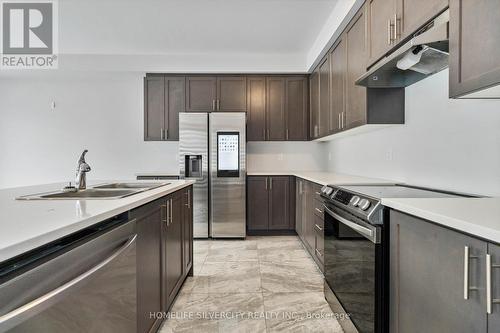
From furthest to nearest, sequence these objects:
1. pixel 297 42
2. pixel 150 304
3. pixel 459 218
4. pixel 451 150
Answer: pixel 297 42 < pixel 451 150 < pixel 150 304 < pixel 459 218

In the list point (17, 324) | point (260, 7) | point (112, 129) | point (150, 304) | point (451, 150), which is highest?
point (260, 7)

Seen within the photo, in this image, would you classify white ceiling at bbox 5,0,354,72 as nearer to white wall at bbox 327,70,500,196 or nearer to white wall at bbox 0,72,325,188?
white wall at bbox 0,72,325,188

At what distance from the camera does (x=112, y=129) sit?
486 centimetres

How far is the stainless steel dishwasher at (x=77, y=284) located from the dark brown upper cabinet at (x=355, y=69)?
2.06m

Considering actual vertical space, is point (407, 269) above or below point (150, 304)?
above

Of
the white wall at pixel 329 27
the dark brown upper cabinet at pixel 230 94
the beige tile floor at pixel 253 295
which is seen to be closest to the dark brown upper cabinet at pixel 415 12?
the white wall at pixel 329 27

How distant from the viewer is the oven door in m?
1.43

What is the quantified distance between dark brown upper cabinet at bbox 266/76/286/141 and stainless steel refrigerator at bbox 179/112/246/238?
0.56 m

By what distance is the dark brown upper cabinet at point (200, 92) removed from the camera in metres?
4.44

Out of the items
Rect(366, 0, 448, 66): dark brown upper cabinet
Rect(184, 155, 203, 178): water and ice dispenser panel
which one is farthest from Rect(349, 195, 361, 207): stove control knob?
Rect(184, 155, 203, 178): water and ice dispenser panel

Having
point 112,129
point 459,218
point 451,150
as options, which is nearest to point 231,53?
point 112,129

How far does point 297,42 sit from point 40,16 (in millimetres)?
3095

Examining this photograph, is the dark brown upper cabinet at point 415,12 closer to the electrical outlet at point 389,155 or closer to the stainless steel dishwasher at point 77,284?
the electrical outlet at point 389,155

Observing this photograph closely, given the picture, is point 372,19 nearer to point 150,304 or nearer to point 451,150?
point 451,150
